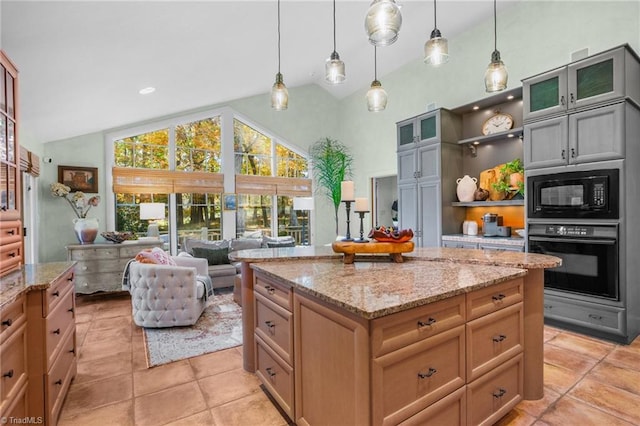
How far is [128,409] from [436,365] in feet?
6.29

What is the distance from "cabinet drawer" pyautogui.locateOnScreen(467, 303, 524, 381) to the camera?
1604mm

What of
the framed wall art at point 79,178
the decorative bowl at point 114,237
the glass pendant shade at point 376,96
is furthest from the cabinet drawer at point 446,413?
the framed wall art at point 79,178

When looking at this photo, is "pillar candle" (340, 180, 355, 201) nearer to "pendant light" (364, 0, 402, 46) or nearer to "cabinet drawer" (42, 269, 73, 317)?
"pendant light" (364, 0, 402, 46)

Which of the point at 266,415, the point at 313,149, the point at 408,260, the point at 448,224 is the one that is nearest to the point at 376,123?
the point at 313,149

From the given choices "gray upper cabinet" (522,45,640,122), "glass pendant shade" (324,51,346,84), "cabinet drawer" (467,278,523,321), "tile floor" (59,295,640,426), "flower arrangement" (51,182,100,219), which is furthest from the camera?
"flower arrangement" (51,182,100,219)

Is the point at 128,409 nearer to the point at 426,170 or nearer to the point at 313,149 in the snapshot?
the point at 426,170

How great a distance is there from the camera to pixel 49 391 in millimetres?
1694

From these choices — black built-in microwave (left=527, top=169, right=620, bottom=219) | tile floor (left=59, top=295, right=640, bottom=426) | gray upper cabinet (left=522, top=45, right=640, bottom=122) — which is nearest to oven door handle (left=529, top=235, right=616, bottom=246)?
black built-in microwave (left=527, top=169, right=620, bottom=219)

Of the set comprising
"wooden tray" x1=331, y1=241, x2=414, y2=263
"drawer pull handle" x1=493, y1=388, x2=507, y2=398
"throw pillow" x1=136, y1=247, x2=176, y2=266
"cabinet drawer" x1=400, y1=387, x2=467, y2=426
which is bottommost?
"drawer pull handle" x1=493, y1=388, x2=507, y2=398

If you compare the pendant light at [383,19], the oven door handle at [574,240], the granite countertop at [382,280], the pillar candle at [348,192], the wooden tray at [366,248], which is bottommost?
the granite countertop at [382,280]

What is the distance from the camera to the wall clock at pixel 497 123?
414cm

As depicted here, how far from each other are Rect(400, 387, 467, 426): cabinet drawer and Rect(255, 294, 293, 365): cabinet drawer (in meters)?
0.69

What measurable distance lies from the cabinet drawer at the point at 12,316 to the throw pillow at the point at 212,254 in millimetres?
3354

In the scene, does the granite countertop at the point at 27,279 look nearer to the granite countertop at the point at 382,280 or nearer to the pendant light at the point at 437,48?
the granite countertop at the point at 382,280
